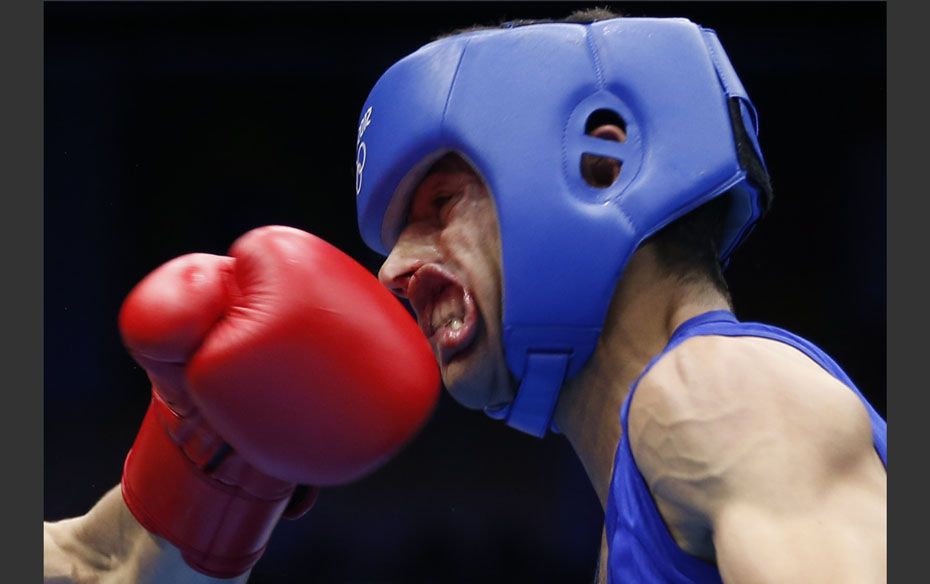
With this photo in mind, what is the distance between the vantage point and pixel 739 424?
116 centimetres

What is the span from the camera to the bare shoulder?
113 cm

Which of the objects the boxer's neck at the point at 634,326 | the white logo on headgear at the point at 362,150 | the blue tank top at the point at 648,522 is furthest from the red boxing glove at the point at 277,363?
the blue tank top at the point at 648,522

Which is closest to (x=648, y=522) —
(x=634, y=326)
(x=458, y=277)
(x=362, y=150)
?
(x=634, y=326)

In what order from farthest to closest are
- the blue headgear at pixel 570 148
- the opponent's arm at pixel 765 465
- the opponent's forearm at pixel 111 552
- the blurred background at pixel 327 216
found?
the blurred background at pixel 327 216 → the opponent's forearm at pixel 111 552 → the blue headgear at pixel 570 148 → the opponent's arm at pixel 765 465

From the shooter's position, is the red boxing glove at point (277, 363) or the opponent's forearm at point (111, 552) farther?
the opponent's forearm at point (111, 552)

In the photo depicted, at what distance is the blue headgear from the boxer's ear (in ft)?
0.08

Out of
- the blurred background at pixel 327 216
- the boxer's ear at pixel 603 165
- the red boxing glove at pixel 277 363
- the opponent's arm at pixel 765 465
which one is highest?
the boxer's ear at pixel 603 165

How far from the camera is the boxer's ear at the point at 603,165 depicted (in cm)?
148

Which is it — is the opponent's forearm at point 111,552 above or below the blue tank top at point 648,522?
below

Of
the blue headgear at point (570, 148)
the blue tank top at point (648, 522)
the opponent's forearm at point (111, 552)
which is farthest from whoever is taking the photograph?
the opponent's forearm at point (111, 552)

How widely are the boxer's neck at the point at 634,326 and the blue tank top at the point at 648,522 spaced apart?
0.09m

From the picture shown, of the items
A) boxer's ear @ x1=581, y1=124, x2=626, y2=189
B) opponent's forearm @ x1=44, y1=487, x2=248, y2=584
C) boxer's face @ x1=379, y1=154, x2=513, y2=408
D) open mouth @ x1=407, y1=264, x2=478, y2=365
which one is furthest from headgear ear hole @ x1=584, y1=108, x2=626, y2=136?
opponent's forearm @ x1=44, y1=487, x2=248, y2=584

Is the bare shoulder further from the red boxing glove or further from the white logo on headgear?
the white logo on headgear

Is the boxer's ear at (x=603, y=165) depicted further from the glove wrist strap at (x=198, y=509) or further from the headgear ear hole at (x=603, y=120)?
the glove wrist strap at (x=198, y=509)
